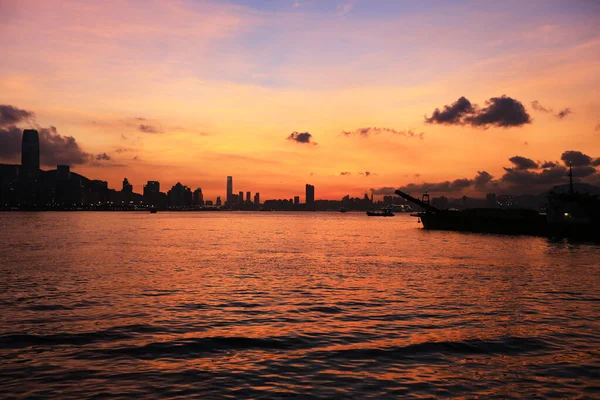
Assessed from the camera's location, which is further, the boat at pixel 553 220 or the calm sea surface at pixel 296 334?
the boat at pixel 553 220

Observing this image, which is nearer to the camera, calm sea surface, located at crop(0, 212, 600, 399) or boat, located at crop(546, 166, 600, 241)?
calm sea surface, located at crop(0, 212, 600, 399)

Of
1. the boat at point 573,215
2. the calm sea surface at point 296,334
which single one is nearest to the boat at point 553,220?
the boat at point 573,215

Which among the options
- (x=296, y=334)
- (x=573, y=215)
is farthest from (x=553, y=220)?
(x=296, y=334)

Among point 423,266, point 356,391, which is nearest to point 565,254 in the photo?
point 423,266

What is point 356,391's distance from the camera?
12359mm

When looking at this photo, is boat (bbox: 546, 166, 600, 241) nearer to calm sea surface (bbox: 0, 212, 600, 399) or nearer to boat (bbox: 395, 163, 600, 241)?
boat (bbox: 395, 163, 600, 241)

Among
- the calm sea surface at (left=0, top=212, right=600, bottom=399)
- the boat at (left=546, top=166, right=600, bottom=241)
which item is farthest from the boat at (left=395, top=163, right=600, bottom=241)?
the calm sea surface at (left=0, top=212, right=600, bottom=399)

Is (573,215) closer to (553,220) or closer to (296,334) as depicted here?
(553,220)

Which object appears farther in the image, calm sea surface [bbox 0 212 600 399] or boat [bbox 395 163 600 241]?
boat [bbox 395 163 600 241]

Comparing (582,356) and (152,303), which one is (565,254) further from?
(152,303)

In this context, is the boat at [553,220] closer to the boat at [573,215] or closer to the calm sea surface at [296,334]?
the boat at [573,215]

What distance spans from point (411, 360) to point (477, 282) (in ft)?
74.0

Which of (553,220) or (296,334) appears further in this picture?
(553,220)

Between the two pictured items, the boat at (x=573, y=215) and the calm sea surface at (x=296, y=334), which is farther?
the boat at (x=573, y=215)
